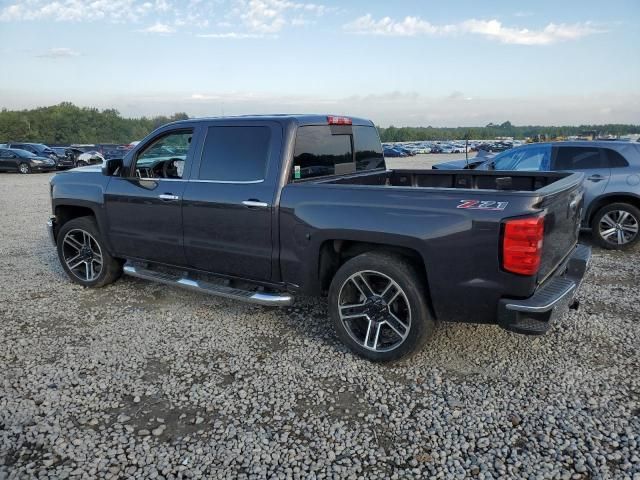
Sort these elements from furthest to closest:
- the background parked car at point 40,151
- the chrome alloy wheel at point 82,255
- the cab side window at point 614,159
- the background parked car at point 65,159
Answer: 1. the background parked car at point 65,159
2. the background parked car at point 40,151
3. the cab side window at point 614,159
4. the chrome alloy wheel at point 82,255

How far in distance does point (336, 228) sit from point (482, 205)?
42.7 inches

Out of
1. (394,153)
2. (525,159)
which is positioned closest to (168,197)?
(525,159)

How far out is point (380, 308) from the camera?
3.73 meters

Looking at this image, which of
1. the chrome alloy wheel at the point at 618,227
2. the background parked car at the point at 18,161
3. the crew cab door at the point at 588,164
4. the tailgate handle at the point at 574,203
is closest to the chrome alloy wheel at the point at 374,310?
the tailgate handle at the point at 574,203

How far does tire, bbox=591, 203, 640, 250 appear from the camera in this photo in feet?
23.5

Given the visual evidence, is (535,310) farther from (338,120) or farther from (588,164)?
(588,164)

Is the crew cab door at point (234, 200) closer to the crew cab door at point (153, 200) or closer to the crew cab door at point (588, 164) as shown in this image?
the crew cab door at point (153, 200)

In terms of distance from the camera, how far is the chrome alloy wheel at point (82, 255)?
222 inches

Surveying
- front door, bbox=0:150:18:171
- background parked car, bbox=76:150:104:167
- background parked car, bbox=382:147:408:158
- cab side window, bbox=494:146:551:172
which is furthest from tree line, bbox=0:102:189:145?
cab side window, bbox=494:146:551:172

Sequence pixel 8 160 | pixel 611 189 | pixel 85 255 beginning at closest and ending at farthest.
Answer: pixel 85 255 < pixel 611 189 < pixel 8 160

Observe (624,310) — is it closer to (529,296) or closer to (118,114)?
(529,296)

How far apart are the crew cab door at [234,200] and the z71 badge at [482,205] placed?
5.09 ft

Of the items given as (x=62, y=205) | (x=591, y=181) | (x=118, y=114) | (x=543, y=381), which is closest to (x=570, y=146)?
(x=591, y=181)

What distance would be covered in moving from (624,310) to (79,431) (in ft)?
15.8
